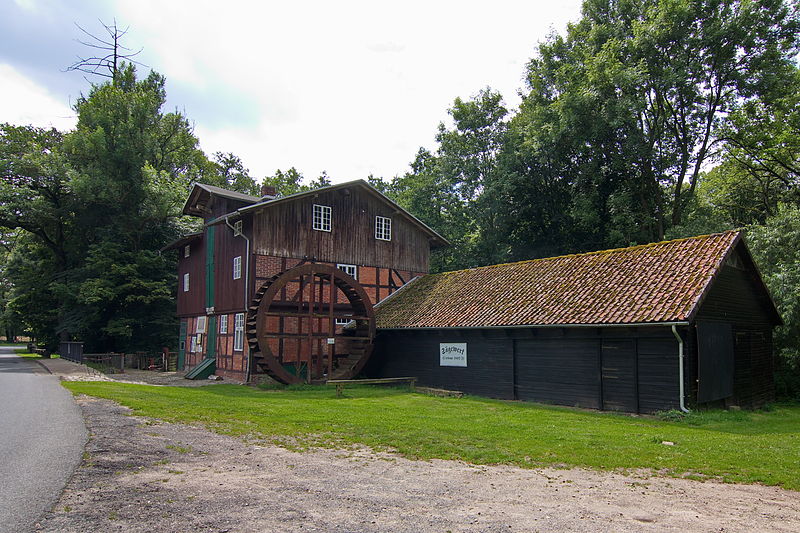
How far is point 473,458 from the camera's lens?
30.1ft

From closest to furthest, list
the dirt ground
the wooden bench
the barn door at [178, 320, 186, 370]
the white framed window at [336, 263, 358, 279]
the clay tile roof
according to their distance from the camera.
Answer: the dirt ground < the clay tile roof < the wooden bench < the white framed window at [336, 263, 358, 279] < the barn door at [178, 320, 186, 370]

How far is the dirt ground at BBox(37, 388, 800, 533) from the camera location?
5.63m

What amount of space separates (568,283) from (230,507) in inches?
551

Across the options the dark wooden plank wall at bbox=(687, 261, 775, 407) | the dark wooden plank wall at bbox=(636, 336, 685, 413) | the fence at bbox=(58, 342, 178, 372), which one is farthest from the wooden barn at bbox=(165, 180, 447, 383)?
the dark wooden plank wall at bbox=(687, 261, 775, 407)

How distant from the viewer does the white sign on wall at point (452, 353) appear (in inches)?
759

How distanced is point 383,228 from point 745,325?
49.4ft

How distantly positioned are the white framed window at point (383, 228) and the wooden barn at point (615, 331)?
6141mm

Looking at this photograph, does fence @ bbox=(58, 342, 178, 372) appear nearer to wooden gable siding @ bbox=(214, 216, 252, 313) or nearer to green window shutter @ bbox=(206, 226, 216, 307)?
green window shutter @ bbox=(206, 226, 216, 307)

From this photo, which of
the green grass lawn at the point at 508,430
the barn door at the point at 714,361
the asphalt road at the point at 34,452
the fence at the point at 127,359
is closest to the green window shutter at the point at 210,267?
the fence at the point at 127,359

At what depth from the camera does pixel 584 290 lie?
55.6 ft

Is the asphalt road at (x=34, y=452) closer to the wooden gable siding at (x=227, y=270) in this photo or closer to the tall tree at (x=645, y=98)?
the wooden gable siding at (x=227, y=270)

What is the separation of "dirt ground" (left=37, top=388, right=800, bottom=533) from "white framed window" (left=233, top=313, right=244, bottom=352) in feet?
46.8

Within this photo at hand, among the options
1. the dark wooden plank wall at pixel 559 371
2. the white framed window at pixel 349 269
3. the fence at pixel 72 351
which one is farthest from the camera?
the fence at pixel 72 351

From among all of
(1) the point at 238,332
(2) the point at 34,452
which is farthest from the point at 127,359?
(2) the point at 34,452
